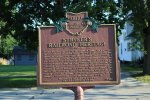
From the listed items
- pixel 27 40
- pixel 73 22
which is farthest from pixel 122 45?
pixel 73 22

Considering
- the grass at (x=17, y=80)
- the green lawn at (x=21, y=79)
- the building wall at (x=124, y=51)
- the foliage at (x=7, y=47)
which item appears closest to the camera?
the grass at (x=17, y=80)

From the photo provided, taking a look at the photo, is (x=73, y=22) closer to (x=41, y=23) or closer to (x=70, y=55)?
(x=70, y=55)

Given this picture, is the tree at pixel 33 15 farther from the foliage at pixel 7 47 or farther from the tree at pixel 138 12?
the foliage at pixel 7 47

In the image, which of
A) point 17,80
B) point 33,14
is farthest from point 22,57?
point 33,14

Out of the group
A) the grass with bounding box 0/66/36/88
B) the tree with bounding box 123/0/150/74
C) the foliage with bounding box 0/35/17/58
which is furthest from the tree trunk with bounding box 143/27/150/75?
the foliage with bounding box 0/35/17/58

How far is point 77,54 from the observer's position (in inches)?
371

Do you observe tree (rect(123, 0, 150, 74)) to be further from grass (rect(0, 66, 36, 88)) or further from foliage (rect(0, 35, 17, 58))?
foliage (rect(0, 35, 17, 58))

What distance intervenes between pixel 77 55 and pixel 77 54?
2cm

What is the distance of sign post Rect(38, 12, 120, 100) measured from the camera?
30.7ft

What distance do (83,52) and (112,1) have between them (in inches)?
576

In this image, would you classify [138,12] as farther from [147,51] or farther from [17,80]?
[17,80]

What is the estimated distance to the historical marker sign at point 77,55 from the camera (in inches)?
368

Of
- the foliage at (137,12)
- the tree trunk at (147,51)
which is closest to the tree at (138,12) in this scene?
the foliage at (137,12)

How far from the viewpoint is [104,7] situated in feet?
75.6
